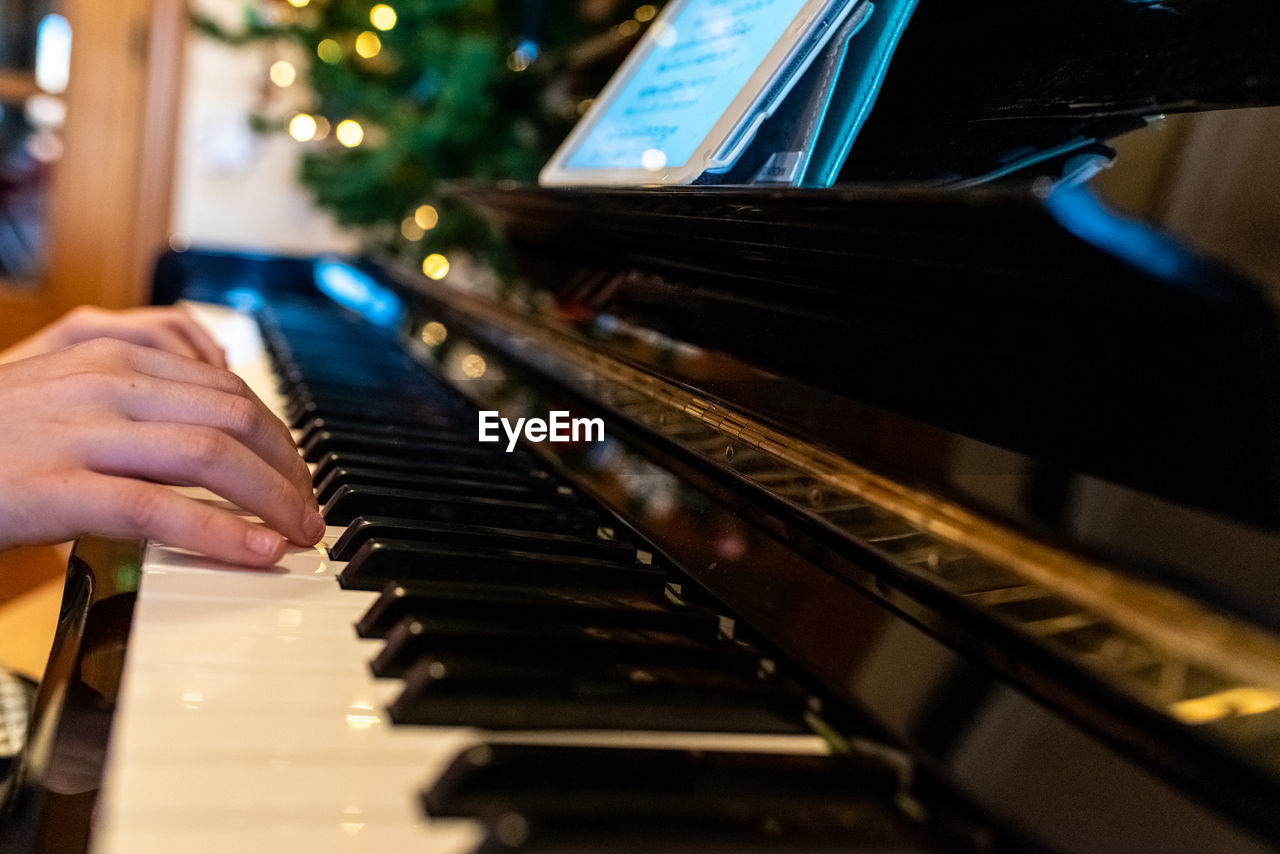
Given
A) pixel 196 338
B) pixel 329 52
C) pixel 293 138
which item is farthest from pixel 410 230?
pixel 196 338

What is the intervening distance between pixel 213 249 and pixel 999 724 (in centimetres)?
222

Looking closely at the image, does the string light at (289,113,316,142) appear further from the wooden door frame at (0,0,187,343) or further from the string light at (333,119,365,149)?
the wooden door frame at (0,0,187,343)

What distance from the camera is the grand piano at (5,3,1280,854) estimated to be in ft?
1.53

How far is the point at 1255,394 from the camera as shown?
59 cm

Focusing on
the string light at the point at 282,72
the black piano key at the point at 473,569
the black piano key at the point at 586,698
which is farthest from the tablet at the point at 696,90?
the string light at the point at 282,72

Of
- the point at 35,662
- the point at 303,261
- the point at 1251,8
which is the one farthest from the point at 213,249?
the point at 1251,8

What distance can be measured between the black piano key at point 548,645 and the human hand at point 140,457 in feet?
0.58

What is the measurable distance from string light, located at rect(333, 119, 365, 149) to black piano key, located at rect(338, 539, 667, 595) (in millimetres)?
2573

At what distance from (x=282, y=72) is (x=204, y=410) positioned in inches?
131

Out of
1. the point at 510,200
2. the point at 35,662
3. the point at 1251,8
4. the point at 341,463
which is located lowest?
the point at 35,662

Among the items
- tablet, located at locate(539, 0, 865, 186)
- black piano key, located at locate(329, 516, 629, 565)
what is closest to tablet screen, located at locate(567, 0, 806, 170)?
tablet, located at locate(539, 0, 865, 186)

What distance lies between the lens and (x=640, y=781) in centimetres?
49

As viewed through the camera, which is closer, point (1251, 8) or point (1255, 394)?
point (1255, 394)

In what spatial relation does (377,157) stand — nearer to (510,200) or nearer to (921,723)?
(510,200)
